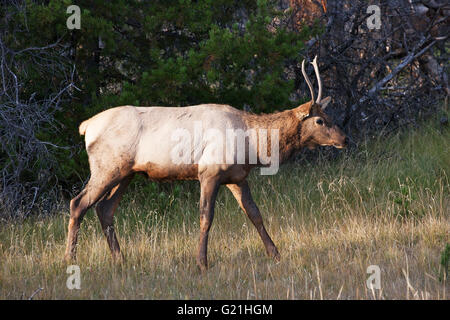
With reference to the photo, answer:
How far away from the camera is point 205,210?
585cm

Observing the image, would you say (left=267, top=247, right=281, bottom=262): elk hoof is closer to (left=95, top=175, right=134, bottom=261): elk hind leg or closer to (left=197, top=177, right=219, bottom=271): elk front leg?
(left=197, top=177, right=219, bottom=271): elk front leg

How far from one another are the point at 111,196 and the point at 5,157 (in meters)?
2.91

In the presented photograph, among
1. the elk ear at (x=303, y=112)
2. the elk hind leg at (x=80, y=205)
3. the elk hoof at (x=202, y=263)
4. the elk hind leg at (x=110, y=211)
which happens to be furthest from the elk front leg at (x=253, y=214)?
the elk hind leg at (x=80, y=205)

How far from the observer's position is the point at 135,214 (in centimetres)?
800

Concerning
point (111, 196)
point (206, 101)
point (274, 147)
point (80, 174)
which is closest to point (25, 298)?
point (111, 196)

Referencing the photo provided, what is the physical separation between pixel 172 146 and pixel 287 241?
185cm

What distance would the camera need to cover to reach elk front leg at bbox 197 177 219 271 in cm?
576

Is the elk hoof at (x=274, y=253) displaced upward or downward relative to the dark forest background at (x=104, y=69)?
downward

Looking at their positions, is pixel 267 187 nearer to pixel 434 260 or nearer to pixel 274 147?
pixel 274 147

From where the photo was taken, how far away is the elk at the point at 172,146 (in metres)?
5.81

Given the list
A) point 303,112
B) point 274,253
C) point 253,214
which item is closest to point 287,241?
point 274,253

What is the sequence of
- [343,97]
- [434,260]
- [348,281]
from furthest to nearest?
[343,97]
[434,260]
[348,281]

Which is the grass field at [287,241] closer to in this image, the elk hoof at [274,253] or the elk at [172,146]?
the elk hoof at [274,253]

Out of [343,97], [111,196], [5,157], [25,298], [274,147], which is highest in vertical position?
[343,97]
